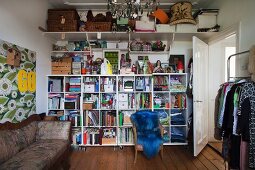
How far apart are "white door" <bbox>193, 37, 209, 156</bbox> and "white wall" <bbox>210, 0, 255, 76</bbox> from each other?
629 mm

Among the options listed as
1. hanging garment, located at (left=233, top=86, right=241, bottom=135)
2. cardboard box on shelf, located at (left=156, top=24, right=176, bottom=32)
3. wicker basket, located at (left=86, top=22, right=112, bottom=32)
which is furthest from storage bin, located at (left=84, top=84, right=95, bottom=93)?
hanging garment, located at (left=233, top=86, right=241, bottom=135)

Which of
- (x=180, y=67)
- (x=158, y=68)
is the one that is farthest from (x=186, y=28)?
(x=158, y=68)

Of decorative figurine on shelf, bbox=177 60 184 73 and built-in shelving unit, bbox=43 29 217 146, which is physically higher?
decorative figurine on shelf, bbox=177 60 184 73

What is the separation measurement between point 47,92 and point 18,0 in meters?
1.70

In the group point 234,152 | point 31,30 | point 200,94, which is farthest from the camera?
point 200,94

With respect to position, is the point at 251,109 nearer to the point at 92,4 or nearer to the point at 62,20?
the point at 92,4

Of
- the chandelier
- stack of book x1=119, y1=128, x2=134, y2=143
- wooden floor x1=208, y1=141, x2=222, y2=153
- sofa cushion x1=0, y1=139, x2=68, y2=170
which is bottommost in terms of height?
wooden floor x1=208, y1=141, x2=222, y2=153

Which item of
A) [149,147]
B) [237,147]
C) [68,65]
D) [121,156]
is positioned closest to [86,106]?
[68,65]

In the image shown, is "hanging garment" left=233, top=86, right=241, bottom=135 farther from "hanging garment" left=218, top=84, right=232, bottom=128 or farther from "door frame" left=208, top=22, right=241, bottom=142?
"door frame" left=208, top=22, right=241, bottom=142

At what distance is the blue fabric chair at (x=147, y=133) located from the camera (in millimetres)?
3012

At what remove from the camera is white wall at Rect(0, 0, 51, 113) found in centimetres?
249

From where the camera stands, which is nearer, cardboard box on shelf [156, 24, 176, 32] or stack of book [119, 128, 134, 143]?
cardboard box on shelf [156, 24, 176, 32]

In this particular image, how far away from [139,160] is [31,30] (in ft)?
9.38

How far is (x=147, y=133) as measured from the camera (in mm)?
3248
